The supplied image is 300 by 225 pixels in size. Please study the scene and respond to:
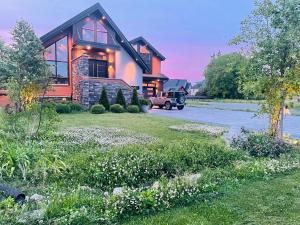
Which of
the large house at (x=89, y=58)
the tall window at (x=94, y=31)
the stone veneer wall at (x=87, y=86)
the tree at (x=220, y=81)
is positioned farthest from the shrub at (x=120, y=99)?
the tree at (x=220, y=81)

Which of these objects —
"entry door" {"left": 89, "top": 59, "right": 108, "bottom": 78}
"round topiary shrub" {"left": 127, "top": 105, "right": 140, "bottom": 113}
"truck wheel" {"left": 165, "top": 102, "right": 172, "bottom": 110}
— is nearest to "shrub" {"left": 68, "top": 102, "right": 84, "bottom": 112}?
"round topiary shrub" {"left": 127, "top": 105, "right": 140, "bottom": 113}

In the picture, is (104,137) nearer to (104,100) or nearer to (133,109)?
(133,109)

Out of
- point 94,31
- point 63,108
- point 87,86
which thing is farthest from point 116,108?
point 94,31

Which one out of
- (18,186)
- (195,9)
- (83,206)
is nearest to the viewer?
(83,206)

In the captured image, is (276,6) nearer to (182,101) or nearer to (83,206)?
(83,206)

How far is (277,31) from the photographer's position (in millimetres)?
8586

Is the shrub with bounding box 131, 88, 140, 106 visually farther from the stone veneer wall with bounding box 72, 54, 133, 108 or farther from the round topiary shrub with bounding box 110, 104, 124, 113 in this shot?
the round topiary shrub with bounding box 110, 104, 124, 113

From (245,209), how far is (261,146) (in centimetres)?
365

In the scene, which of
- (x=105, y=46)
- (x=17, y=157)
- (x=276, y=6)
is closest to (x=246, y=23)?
(x=276, y=6)

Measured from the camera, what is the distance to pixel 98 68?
26125 mm

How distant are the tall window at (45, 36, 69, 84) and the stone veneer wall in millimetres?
944

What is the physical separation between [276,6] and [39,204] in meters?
8.32

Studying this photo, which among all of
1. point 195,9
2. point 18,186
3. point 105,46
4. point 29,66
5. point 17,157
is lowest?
point 18,186

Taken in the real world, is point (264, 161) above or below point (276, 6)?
below
